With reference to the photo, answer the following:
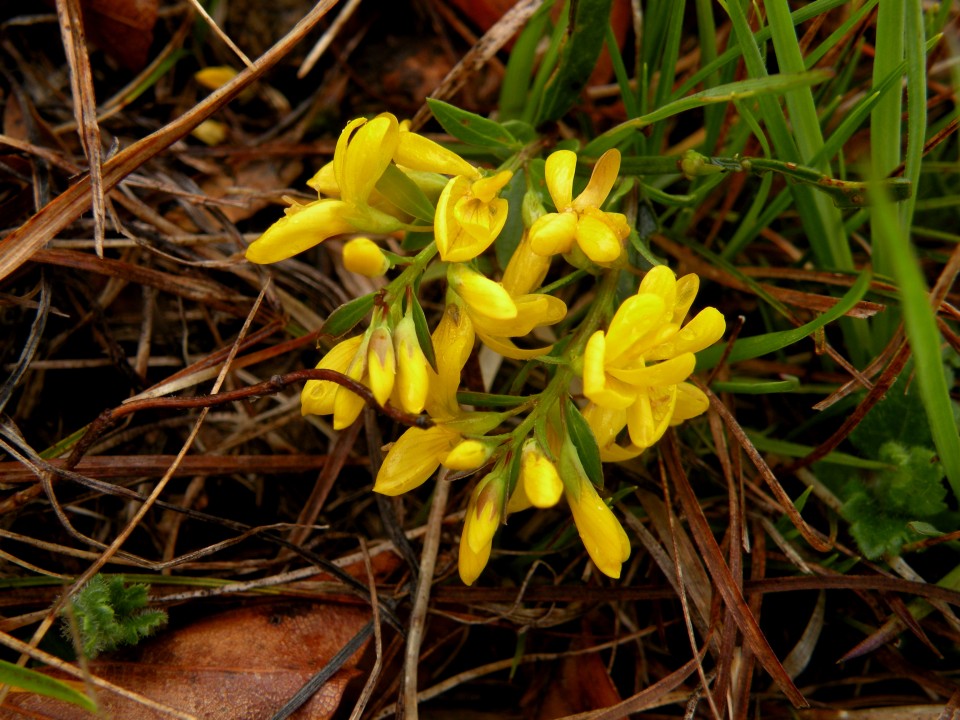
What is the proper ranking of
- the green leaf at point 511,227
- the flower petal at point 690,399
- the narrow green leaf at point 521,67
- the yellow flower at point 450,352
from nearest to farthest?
the yellow flower at point 450,352, the flower petal at point 690,399, the green leaf at point 511,227, the narrow green leaf at point 521,67

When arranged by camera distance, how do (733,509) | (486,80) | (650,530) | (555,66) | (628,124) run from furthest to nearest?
(486,80) < (555,66) < (650,530) < (733,509) < (628,124)

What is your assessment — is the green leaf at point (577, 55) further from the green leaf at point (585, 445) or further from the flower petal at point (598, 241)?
the green leaf at point (585, 445)

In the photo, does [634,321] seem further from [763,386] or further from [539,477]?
[763,386]

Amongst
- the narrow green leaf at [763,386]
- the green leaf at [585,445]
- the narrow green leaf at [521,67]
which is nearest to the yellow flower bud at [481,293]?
the green leaf at [585,445]

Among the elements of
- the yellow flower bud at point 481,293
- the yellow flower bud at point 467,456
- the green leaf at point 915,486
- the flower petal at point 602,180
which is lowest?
the green leaf at point 915,486

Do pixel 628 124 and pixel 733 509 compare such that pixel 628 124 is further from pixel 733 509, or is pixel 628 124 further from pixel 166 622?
pixel 166 622

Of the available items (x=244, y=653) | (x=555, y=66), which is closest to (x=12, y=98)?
(x=555, y=66)

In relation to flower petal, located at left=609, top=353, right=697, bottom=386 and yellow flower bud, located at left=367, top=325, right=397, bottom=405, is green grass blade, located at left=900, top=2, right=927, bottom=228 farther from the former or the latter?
yellow flower bud, located at left=367, top=325, right=397, bottom=405

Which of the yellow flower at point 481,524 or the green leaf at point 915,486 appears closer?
the yellow flower at point 481,524

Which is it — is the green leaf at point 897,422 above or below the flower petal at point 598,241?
below
